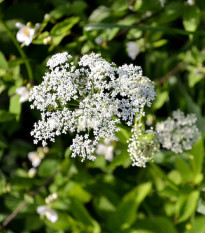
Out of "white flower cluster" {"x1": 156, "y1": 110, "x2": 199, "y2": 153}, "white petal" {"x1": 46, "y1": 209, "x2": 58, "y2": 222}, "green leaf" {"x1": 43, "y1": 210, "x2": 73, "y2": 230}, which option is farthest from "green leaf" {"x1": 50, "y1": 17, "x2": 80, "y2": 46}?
"green leaf" {"x1": 43, "y1": 210, "x2": 73, "y2": 230}

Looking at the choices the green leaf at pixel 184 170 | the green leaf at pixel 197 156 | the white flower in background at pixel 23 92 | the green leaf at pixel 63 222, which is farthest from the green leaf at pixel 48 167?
the green leaf at pixel 197 156

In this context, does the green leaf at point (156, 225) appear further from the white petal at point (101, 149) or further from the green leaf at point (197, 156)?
the white petal at point (101, 149)

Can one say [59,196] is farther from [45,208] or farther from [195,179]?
[195,179]

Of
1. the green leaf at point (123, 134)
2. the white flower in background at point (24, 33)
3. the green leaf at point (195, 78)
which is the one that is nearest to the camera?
the green leaf at point (123, 134)

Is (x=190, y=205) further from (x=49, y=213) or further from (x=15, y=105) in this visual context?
(x=15, y=105)

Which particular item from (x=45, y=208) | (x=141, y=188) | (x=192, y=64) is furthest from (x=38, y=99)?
(x=192, y=64)

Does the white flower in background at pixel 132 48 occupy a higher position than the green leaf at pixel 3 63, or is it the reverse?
the green leaf at pixel 3 63

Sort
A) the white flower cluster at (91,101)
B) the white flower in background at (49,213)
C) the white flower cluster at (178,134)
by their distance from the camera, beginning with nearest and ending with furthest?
the white flower cluster at (91,101) → the white flower cluster at (178,134) → the white flower in background at (49,213)

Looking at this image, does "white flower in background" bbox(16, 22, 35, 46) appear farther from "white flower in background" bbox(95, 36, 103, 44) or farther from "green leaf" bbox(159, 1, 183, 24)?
"green leaf" bbox(159, 1, 183, 24)
